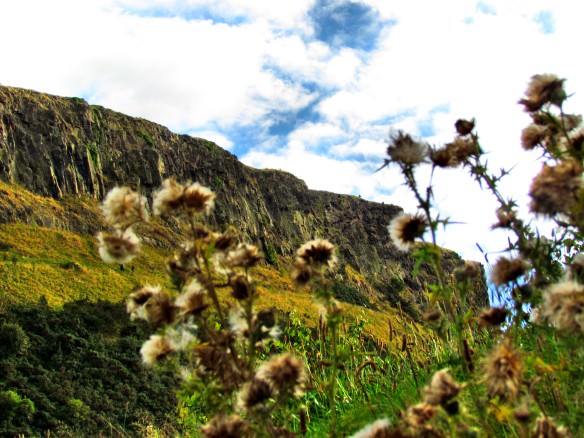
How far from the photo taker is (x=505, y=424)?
2.77m

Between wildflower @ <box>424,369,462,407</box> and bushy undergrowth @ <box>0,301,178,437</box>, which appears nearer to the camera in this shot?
wildflower @ <box>424,369,462,407</box>

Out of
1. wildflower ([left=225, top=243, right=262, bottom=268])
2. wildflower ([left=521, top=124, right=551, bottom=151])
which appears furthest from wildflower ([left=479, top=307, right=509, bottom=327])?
wildflower ([left=225, top=243, right=262, bottom=268])

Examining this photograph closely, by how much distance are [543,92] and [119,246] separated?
213cm

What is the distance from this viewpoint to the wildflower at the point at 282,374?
176 centimetres

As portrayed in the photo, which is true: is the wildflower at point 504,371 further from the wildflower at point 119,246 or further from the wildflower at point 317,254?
the wildflower at point 119,246

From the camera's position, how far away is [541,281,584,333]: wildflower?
1.51 m

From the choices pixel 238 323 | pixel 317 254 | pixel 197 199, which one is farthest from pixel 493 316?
pixel 197 199

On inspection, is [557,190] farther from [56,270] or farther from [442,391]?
[56,270]

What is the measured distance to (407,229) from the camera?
224 cm

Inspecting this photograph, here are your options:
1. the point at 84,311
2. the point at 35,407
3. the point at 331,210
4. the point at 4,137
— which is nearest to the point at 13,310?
the point at 84,311

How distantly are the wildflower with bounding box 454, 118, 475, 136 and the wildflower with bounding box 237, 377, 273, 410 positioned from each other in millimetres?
1851

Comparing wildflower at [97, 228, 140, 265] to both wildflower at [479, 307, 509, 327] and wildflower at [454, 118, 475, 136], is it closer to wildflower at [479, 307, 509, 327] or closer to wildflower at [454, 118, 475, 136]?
wildflower at [479, 307, 509, 327]

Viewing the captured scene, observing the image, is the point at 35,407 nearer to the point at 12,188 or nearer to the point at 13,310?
the point at 13,310

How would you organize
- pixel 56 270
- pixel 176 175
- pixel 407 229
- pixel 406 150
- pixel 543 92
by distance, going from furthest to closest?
1. pixel 176 175
2. pixel 56 270
3. pixel 543 92
4. pixel 407 229
5. pixel 406 150
